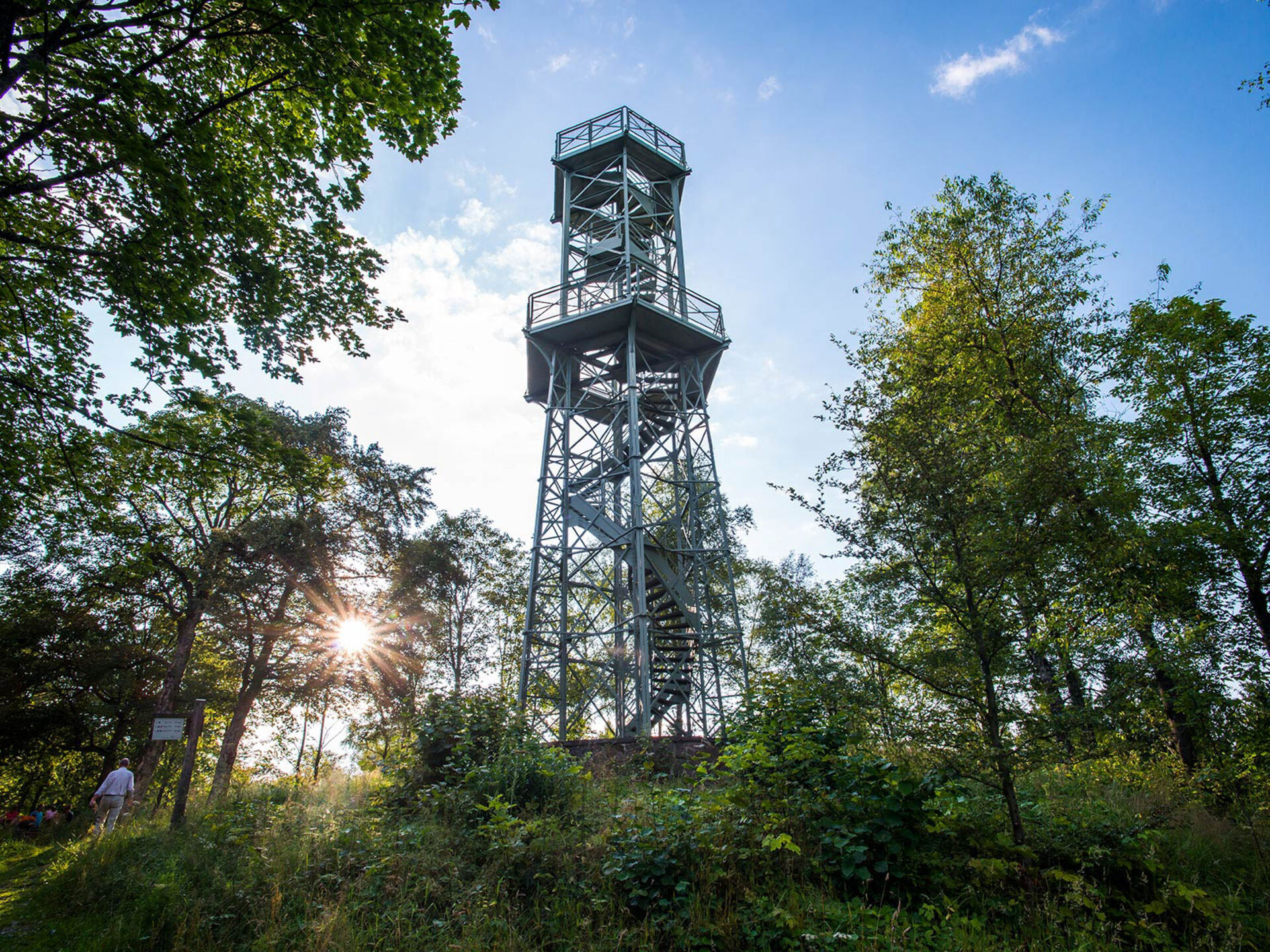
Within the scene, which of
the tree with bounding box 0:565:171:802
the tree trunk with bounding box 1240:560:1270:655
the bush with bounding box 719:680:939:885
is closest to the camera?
the bush with bounding box 719:680:939:885

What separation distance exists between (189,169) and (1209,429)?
42.8ft

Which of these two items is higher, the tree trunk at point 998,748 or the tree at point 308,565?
the tree at point 308,565

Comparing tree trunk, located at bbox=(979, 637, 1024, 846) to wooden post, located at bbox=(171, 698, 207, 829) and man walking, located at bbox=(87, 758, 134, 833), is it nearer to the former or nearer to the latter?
wooden post, located at bbox=(171, 698, 207, 829)

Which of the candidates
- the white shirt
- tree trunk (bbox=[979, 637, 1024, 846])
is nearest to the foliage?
tree trunk (bbox=[979, 637, 1024, 846])

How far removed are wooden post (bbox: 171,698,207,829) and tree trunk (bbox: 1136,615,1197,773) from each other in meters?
12.5

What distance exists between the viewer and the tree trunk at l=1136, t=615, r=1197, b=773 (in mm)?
8133

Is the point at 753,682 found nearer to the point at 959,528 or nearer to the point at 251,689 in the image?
the point at 959,528

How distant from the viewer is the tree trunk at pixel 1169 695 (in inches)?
320

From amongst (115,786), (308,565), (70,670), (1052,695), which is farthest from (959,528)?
(70,670)

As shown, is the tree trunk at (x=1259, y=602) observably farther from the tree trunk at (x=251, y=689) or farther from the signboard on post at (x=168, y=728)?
the tree trunk at (x=251, y=689)

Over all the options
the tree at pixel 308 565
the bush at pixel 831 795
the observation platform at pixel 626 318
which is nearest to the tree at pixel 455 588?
the tree at pixel 308 565

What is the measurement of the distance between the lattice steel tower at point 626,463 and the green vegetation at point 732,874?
5226mm

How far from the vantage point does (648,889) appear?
487 centimetres

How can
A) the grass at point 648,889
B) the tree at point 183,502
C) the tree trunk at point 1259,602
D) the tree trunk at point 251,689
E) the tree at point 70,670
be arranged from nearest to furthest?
the grass at point 648,889 → the tree at point 183,502 → the tree trunk at point 1259,602 → the tree trunk at point 251,689 → the tree at point 70,670
